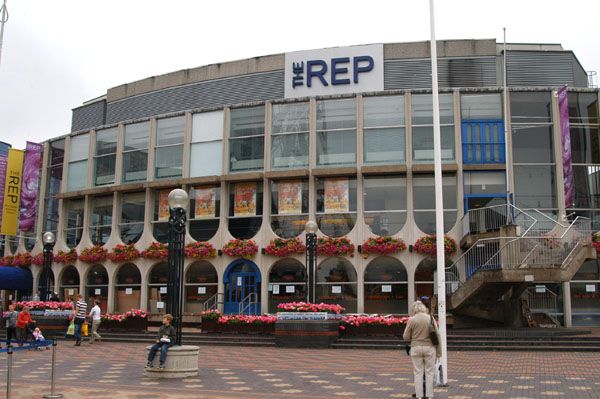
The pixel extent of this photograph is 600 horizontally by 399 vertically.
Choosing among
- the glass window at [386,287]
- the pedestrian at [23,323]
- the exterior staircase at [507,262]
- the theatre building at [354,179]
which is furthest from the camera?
the glass window at [386,287]

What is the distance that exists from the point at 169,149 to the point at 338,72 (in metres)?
9.93

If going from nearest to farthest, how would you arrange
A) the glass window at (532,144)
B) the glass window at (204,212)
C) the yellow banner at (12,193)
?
the glass window at (532,144)
the glass window at (204,212)
the yellow banner at (12,193)

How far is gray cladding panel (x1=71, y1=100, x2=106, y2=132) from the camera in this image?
41.2 m

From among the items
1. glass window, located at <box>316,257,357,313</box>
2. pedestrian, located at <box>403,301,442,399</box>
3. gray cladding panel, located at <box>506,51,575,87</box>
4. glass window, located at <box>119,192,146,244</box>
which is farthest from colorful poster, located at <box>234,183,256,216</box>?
pedestrian, located at <box>403,301,442,399</box>

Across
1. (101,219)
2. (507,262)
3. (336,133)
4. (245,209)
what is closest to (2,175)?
(101,219)

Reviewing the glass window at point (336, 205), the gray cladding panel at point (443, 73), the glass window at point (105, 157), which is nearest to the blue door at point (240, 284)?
the glass window at point (336, 205)

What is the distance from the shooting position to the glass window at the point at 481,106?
29.7 metres

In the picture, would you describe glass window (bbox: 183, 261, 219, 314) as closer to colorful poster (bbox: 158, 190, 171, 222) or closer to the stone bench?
colorful poster (bbox: 158, 190, 171, 222)

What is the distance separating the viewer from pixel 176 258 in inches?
574

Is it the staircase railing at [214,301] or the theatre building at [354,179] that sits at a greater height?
the theatre building at [354,179]

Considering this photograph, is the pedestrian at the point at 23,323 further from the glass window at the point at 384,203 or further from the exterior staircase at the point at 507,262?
the exterior staircase at the point at 507,262

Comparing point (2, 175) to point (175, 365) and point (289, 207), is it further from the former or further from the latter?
point (175, 365)

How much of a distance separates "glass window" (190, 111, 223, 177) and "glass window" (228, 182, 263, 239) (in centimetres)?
147

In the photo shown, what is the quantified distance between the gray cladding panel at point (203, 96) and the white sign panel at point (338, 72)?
4.47 feet
